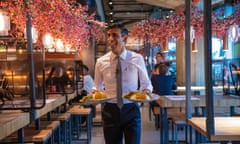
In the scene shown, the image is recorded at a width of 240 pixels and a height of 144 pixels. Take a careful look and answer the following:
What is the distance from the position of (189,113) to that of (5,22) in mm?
3032

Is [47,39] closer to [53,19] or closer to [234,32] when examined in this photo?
[53,19]

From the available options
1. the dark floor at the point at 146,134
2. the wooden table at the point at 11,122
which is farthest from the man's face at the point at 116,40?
the dark floor at the point at 146,134

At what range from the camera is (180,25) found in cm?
830

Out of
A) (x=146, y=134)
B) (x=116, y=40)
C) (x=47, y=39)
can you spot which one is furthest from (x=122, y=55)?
(x=146, y=134)

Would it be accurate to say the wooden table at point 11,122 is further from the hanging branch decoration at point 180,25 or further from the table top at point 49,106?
the hanging branch decoration at point 180,25

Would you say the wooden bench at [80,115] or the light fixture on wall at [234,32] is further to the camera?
the light fixture on wall at [234,32]

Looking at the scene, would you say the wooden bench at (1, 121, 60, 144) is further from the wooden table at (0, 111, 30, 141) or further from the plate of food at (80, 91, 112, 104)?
the plate of food at (80, 91, 112, 104)

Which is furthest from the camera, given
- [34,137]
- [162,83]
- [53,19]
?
[162,83]

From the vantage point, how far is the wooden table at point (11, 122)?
290 cm

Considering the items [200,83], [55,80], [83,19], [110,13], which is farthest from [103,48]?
[55,80]

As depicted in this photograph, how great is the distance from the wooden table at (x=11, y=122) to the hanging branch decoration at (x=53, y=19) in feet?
4.28

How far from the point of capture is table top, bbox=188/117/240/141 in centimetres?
261

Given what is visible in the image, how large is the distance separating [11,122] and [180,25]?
5848 millimetres

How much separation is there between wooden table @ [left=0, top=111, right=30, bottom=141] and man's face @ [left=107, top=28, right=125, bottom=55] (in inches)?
41.3
